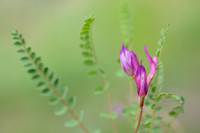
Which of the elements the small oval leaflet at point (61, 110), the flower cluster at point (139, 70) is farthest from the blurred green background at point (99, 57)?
the flower cluster at point (139, 70)

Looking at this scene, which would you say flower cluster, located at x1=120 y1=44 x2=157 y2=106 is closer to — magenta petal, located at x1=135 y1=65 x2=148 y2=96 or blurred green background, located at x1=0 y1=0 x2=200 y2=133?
magenta petal, located at x1=135 y1=65 x2=148 y2=96

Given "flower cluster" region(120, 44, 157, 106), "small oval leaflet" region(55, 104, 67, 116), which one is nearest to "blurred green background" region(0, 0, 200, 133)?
"small oval leaflet" region(55, 104, 67, 116)

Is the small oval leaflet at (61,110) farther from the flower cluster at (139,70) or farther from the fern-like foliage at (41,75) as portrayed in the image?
the flower cluster at (139,70)

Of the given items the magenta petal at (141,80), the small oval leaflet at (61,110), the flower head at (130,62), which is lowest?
the small oval leaflet at (61,110)

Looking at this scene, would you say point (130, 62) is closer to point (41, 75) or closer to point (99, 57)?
point (41, 75)

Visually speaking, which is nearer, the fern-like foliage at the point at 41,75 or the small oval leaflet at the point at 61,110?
the fern-like foliage at the point at 41,75

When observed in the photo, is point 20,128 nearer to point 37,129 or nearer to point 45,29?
point 37,129
